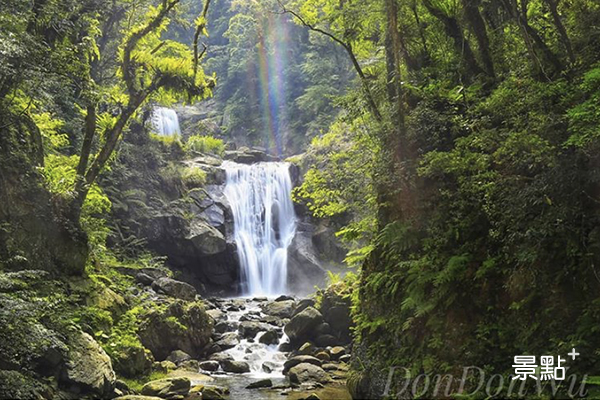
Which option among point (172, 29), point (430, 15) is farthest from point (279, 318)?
point (172, 29)

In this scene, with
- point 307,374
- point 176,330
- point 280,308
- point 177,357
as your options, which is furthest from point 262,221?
point 307,374

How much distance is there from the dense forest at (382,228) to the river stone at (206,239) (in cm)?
303

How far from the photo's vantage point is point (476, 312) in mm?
6410

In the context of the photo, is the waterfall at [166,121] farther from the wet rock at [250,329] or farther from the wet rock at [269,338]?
the wet rock at [269,338]

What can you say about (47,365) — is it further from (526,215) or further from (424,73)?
(424,73)

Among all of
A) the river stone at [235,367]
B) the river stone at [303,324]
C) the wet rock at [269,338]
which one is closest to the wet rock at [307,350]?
the river stone at [303,324]

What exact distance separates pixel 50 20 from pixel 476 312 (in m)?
10.3

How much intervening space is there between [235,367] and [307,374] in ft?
7.88

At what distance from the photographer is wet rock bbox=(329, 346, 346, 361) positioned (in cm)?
1331

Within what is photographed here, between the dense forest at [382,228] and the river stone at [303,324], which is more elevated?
the dense forest at [382,228]

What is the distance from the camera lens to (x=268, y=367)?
13.1 m

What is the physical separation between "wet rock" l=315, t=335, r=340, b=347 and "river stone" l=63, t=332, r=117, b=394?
718cm

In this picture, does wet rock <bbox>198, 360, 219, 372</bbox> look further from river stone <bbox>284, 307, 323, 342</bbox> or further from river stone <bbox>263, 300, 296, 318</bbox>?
river stone <bbox>263, 300, 296, 318</bbox>

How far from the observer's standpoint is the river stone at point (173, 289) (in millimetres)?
16500
